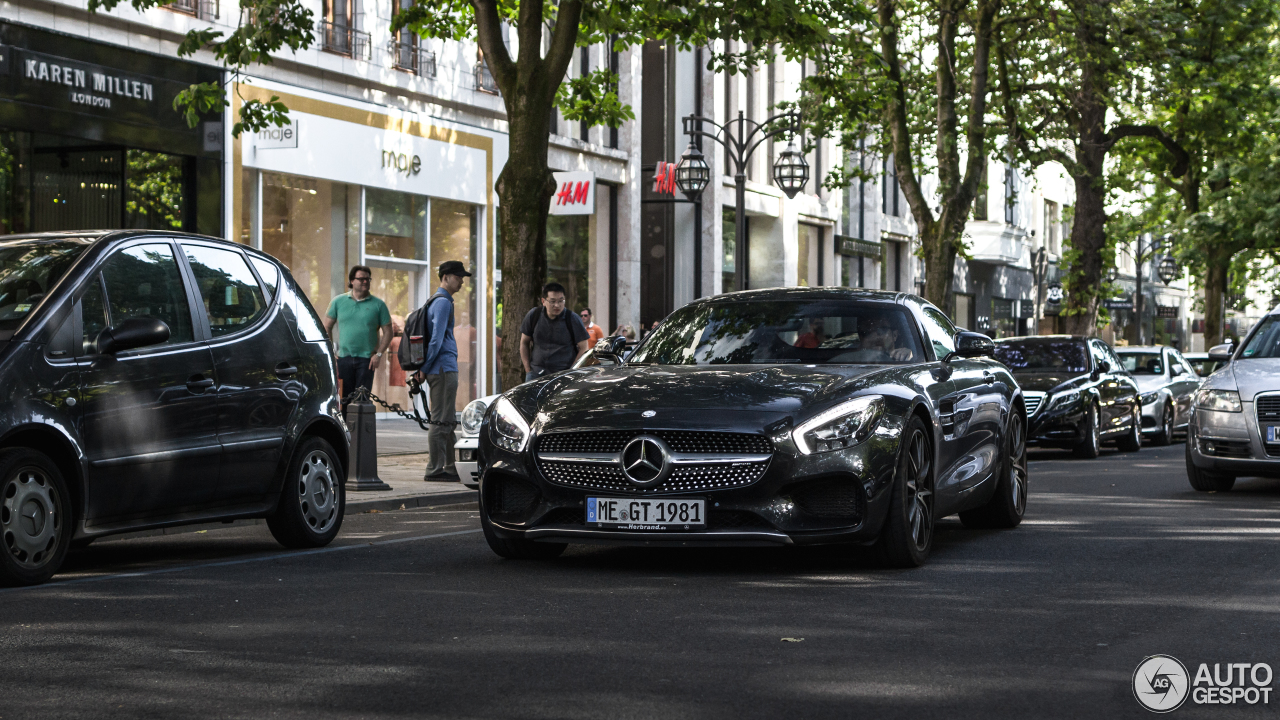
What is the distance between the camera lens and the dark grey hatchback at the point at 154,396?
783cm

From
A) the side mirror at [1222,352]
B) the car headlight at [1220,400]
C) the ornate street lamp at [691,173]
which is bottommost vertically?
the car headlight at [1220,400]

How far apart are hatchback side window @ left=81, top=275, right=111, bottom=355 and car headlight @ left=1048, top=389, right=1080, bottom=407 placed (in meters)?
14.1

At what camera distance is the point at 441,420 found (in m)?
15.3

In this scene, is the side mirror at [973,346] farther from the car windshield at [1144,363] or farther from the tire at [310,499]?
the car windshield at [1144,363]

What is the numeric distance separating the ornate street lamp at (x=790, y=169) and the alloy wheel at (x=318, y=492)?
14.9 metres

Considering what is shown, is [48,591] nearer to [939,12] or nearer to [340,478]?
[340,478]

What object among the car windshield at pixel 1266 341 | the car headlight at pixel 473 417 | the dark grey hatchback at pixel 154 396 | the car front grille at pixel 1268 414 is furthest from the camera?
the car windshield at pixel 1266 341

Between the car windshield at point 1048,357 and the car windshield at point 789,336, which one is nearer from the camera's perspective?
the car windshield at point 789,336

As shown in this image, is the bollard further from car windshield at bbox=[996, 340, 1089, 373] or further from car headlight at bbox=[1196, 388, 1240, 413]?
car windshield at bbox=[996, 340, 1089, 373]

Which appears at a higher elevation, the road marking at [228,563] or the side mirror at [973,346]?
the side mirror at [973,346]

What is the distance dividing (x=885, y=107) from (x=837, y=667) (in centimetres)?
2297

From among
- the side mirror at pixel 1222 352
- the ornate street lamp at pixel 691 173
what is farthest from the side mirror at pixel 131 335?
the ornate street lamp at pixel 691 173

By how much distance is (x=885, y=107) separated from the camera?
2797 centimetres

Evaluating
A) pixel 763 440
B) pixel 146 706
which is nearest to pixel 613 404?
pixel 763 440
